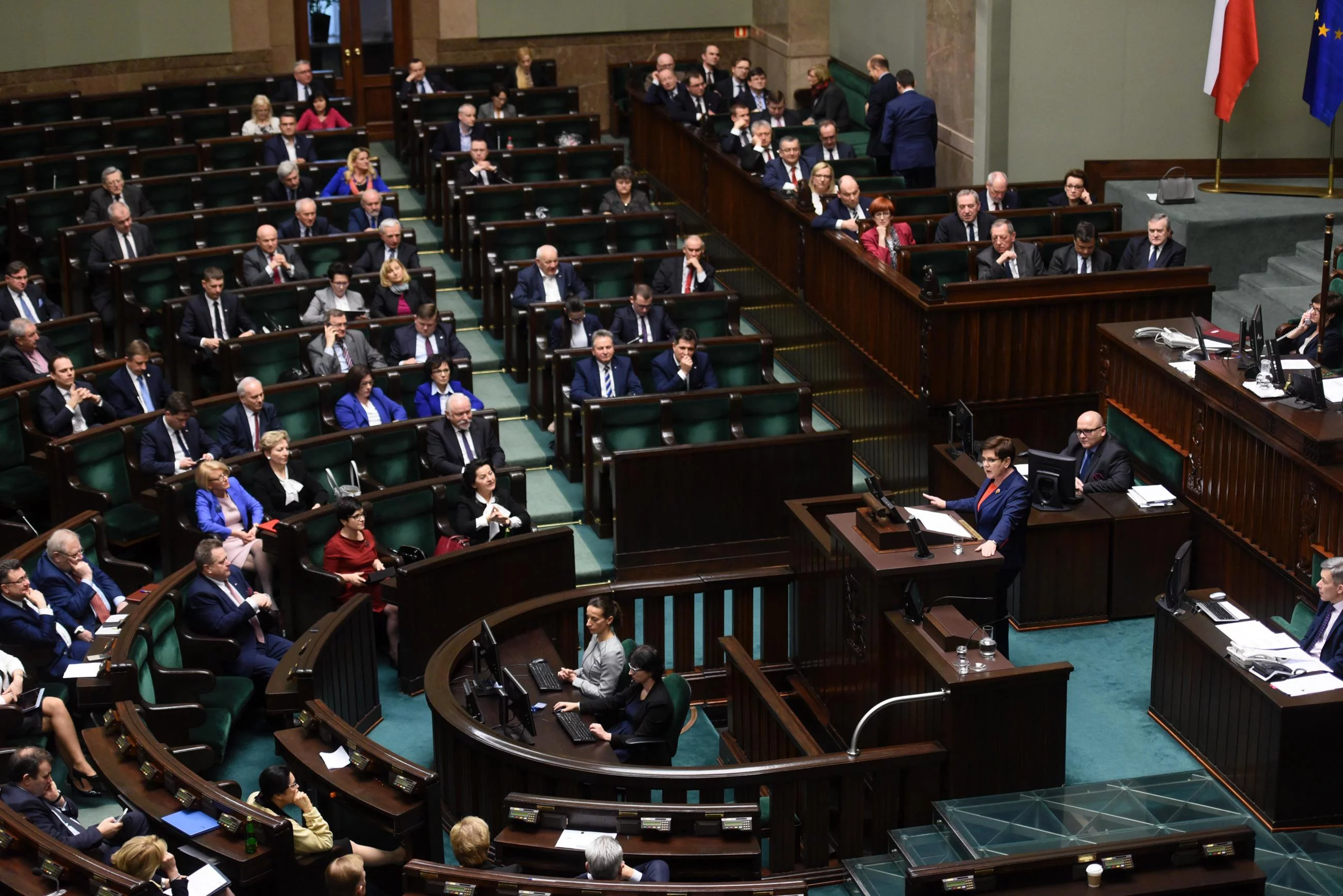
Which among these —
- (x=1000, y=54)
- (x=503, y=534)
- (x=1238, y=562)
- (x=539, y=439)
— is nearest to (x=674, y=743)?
(x=503, y=534)

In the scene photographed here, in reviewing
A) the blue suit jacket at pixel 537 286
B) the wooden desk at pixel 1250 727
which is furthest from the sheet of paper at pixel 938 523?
the blue suit jacket at pixel 537 286

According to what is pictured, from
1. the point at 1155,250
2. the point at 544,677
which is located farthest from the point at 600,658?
the point at 1155,250

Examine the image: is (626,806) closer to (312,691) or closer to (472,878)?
(472,878)

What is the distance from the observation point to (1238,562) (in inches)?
293

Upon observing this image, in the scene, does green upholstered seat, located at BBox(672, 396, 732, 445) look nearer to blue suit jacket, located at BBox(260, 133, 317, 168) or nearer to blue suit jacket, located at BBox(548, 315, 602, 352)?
blue suit jacket, located at BBox(548, 315, 602, 352)

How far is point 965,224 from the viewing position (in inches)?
393

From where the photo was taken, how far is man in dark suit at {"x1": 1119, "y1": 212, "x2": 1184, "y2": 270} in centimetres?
920

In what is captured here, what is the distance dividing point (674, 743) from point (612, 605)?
0.61m

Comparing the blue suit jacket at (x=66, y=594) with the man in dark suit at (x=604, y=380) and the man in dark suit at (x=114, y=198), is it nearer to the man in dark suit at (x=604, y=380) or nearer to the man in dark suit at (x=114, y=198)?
the man in dark suit at (x=604, y=380)

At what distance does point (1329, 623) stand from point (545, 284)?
5.14m

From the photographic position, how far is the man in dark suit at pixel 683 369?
29.8 feet

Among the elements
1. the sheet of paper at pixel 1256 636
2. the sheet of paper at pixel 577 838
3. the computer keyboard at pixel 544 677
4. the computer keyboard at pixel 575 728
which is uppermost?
the sheet of paper at pixel 1256 636

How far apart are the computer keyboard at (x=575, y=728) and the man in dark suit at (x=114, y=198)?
557cm

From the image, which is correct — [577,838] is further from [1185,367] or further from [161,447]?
[1185,367]
